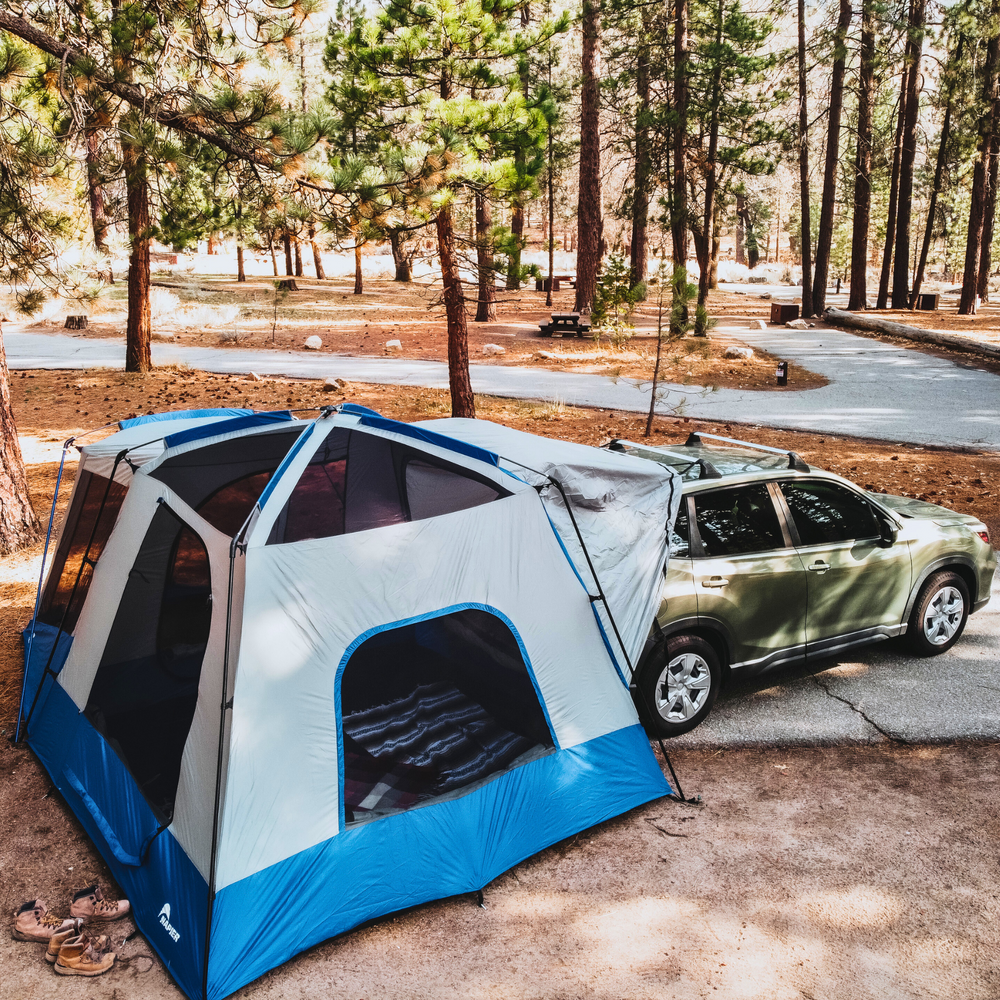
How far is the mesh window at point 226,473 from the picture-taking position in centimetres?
480

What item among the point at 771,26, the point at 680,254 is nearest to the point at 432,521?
the point at 680,254

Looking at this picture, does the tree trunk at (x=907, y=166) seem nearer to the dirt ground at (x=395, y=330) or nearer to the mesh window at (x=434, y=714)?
the dirt ground at (x=395, y=330)

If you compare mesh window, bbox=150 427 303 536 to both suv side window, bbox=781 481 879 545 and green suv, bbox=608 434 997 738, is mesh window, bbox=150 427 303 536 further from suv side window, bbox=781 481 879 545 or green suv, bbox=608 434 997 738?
suv side window, bbox=781 481 879 545

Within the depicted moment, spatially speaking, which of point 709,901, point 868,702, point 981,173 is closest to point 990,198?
point 981,173

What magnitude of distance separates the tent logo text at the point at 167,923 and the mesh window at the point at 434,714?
81cm

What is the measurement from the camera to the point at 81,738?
468cm

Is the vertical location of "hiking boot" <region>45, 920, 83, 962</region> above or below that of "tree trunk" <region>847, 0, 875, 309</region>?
below

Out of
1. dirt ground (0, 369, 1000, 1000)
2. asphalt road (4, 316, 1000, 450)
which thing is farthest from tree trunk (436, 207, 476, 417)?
dirt ground (0, 369, 1000, 1000)

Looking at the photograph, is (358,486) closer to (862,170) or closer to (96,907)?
(96,907)

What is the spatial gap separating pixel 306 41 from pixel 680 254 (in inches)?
576

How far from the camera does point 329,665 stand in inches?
155

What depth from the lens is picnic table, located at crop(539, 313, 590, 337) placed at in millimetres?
24281

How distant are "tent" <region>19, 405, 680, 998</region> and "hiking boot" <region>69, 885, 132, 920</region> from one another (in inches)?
2.5

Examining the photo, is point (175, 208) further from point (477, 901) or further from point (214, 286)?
Answer: point (214, 286)
